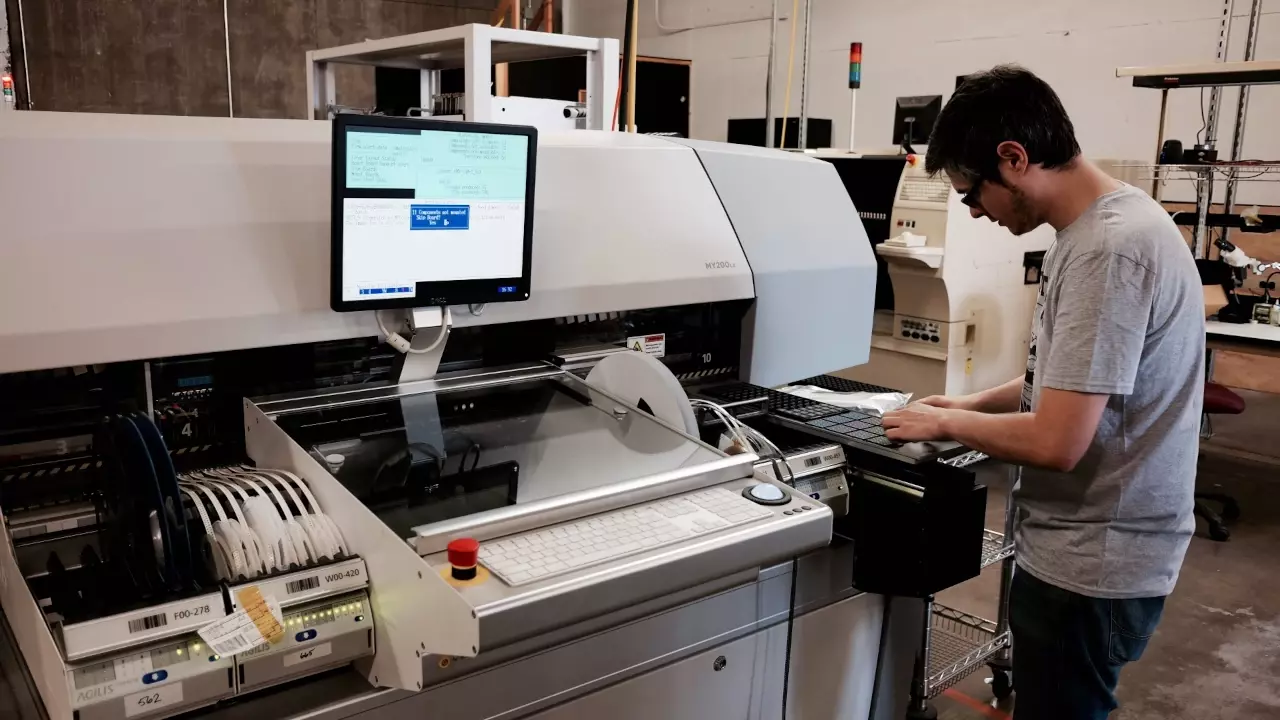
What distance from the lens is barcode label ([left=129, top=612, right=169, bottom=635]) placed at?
105cm

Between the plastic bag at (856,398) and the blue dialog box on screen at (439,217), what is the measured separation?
35.9 inches

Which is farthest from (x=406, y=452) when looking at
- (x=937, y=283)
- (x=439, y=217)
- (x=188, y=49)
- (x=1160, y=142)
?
(x=188, y=49)

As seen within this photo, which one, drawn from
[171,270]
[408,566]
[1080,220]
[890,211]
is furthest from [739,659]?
[890,211]

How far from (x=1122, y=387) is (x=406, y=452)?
42.1 inches

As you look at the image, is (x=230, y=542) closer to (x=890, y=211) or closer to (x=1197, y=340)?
(x=1197, y=340)

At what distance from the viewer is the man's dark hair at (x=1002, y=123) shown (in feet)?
4.65

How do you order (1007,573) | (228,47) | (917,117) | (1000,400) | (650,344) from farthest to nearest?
(228,47) → (917,117) → (1007,573) → (650,344) → (1000,400)

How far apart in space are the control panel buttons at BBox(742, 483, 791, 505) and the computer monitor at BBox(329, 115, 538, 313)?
1.72 feet

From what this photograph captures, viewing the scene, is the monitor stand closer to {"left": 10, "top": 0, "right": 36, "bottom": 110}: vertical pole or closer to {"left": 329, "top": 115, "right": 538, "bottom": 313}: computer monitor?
{"left": 329, "top": 115, "right": 538, "bottom": 313}: computer monitor

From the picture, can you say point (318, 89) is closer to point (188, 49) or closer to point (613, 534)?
point (613, 534)

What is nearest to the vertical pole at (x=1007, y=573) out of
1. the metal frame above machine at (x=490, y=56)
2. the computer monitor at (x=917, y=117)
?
the metal frame above machine at (x=490, y=56)

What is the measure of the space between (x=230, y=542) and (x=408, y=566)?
263 mm

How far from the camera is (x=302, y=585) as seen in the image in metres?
1.18

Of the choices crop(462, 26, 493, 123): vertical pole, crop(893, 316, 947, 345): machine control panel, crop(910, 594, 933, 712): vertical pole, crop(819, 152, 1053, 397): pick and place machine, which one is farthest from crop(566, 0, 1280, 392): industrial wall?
crop(462, 26, 493, 123): vertical pole
